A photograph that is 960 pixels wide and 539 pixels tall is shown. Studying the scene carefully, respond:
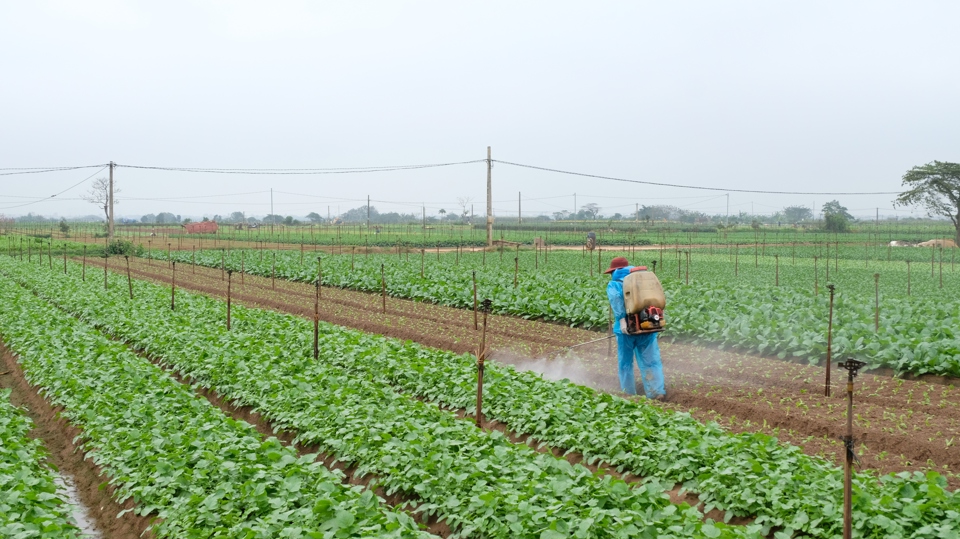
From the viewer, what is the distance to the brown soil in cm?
641

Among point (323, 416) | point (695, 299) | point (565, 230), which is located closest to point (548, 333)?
point (695, 299)

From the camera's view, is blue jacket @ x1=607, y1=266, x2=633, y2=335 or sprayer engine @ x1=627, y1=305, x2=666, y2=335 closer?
sprayer engine @ x1=627, y1=305, x2=666, y2=335

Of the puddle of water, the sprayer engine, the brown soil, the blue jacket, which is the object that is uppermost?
the blue jacket

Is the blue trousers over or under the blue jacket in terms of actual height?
under

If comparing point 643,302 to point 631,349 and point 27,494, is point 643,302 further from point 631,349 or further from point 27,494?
point 27,494

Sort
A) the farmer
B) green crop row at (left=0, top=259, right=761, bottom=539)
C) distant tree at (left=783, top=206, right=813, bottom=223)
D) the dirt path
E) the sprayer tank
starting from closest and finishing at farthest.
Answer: green crop row at (left=0, top=259, right=761, bottom=539) → the dirt path → the sprayer tank → the farmer → distant tree at (left=783, top=206, right=813, bottom=223)

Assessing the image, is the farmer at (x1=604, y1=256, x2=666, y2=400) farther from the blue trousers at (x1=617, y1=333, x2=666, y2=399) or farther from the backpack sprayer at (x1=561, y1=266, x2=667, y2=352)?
the backpack sprayer at (x1=561, y1=266, x2=667, y2=352)

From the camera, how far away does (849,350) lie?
1132 centimetres

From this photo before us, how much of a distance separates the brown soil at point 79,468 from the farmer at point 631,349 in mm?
5844

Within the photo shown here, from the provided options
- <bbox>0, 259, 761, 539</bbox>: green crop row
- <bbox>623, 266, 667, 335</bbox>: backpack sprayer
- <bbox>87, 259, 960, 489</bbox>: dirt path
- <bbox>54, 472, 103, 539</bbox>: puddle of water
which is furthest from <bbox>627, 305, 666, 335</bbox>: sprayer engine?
<bbox>54, 472, 103, 539</bbox>: puddle of water

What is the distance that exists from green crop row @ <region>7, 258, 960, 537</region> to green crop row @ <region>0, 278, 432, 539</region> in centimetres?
193

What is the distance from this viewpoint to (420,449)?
669 cm

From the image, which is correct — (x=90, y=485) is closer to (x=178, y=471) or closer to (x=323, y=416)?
(x=178, y=471)

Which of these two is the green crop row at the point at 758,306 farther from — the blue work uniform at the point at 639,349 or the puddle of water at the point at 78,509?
the puddle of water at the point at 78,509
